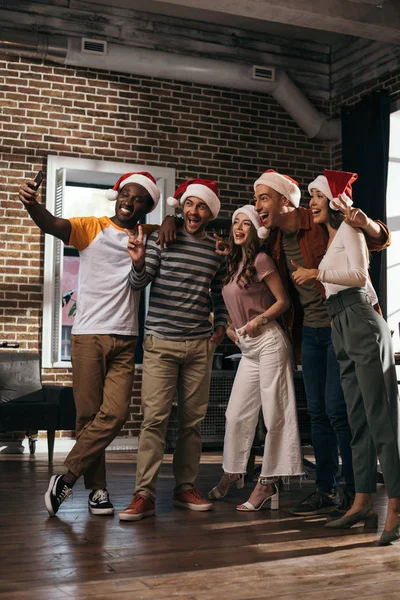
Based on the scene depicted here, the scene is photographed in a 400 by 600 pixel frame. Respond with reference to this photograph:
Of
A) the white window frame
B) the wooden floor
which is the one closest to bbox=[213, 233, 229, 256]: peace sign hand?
the wooden floor

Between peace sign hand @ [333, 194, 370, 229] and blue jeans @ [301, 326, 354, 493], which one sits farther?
blue jeans @ [301, 326, 354, 493]

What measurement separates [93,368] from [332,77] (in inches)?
226

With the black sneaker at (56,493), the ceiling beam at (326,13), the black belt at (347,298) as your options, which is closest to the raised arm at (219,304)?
the black belt at (347,298)

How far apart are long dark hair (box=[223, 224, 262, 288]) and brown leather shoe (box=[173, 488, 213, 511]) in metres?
1.05

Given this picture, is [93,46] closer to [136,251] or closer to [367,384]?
[136,251]

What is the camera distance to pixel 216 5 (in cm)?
602

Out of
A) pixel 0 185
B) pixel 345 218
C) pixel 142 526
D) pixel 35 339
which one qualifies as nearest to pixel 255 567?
pixel 142 526

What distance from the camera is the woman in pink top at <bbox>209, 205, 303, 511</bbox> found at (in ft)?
12.1

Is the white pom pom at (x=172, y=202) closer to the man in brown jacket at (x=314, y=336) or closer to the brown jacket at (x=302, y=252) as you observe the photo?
the man in brown jacket at (x=314, y=336)

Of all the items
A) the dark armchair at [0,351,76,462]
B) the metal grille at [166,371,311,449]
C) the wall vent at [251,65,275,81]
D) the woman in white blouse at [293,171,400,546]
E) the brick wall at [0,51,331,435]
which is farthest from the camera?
the wall vent at [251,65,275,81]

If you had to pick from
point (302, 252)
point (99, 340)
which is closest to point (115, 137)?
point (302, 252)

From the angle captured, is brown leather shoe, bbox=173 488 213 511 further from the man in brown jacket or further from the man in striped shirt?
the man in brown jacket

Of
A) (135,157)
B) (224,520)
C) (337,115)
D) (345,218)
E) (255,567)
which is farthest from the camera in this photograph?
(337,115)

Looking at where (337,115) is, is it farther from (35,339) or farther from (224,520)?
(224,520)
